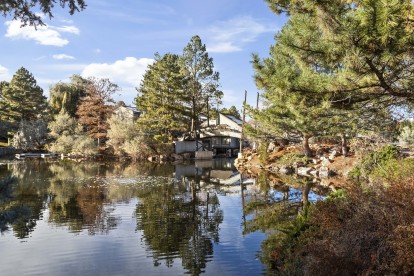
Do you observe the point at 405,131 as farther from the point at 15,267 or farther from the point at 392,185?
the point at 15,267

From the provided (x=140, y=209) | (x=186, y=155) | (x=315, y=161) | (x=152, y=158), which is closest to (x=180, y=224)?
(x=140, y=209)

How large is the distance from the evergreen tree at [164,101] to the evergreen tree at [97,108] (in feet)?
21.1

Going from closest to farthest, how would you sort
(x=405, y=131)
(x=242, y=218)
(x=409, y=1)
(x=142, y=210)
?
(x=409, y=1) < (x=242, y=218) < (x=142, y=210) < (x=405, y=131)

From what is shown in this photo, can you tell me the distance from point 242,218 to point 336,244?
7309 mm

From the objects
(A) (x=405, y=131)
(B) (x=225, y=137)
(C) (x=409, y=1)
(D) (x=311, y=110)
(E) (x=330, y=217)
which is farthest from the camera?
Answer: (B) (x=225, y=137)

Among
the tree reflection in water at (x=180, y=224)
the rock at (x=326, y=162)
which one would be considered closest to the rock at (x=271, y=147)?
the rock at (x=326, y=162)

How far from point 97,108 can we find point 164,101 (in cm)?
1049

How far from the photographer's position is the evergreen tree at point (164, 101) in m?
40.3

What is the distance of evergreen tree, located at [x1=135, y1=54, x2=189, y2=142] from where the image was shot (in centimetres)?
4028

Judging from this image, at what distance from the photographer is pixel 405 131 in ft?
56.4

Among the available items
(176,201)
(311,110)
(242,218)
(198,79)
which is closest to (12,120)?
(198,79)

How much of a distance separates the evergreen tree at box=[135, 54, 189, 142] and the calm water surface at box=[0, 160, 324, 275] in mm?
22422

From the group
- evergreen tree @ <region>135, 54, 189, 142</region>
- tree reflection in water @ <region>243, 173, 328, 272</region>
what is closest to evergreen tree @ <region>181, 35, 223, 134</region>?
evergreen tree @ <region>135, 54, 189, 142</region>

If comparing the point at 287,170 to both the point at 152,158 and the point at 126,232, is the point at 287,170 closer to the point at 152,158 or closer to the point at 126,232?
the point at 126,232
